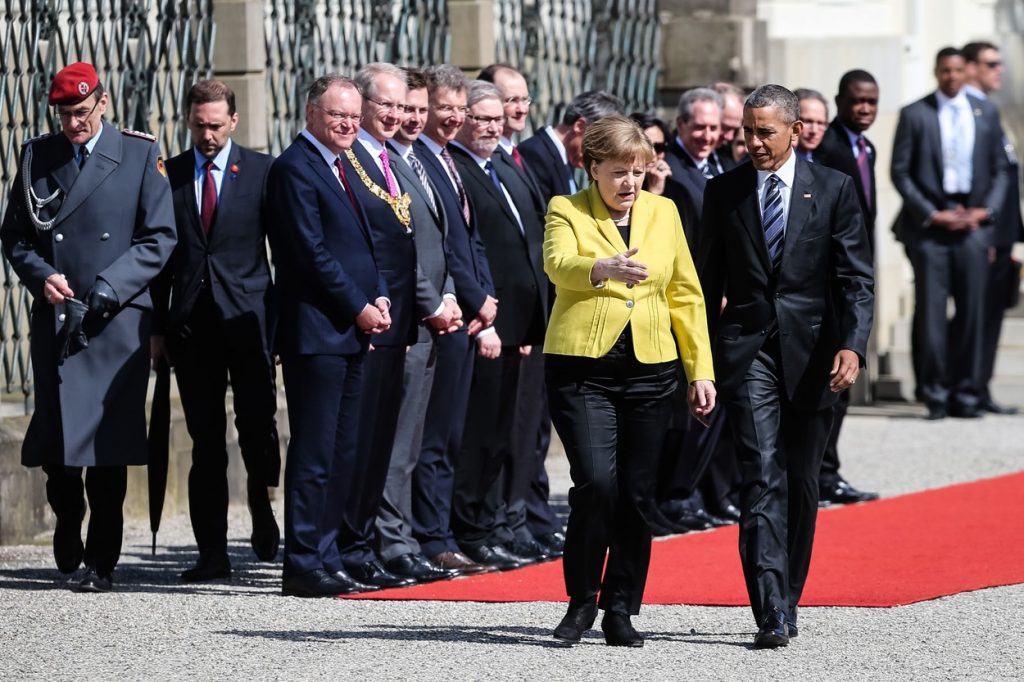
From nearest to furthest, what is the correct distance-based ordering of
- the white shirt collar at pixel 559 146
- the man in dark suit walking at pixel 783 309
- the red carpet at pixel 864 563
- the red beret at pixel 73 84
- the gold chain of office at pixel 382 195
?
the man in dark suit walking at pixel 783 309, the red carpet at pixel 864 563, the red beret at pixel 73 84, the gold chain of office at pixel 382 195, the white shirt collar at pixel 559 146

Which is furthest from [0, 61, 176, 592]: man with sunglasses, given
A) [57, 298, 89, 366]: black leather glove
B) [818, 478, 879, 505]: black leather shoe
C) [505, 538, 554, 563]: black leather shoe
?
[818, 478, 879, 505]: black leather shoe

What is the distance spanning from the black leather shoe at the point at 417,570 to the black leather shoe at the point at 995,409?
681cm

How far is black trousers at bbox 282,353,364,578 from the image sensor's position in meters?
8.70

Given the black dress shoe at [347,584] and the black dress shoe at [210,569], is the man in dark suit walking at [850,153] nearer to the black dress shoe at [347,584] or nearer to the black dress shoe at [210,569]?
the black dress shoe at [347,584]

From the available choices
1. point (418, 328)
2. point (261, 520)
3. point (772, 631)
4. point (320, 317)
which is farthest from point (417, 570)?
point (772, 631)

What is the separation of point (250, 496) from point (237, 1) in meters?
3.01

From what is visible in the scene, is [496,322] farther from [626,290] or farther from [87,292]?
[626,290]

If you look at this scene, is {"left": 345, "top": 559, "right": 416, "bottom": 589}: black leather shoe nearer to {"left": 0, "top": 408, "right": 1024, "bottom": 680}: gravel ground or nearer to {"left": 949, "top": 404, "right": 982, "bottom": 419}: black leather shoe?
{"left": 0, "top": 408, "right": 1024, "bottom": 680}: gravel ground

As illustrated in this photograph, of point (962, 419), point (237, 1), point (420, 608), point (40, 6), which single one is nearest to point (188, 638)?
point (420, 608)

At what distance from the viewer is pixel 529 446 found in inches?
389

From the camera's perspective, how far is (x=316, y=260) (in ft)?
28.2

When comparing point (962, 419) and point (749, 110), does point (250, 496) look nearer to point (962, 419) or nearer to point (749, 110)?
point (749, 110)

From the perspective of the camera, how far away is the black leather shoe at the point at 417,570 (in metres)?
9.04

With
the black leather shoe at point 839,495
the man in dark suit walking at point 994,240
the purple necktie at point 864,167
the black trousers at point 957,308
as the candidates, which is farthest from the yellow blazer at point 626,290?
the man in dark suit walking at point 994,240
